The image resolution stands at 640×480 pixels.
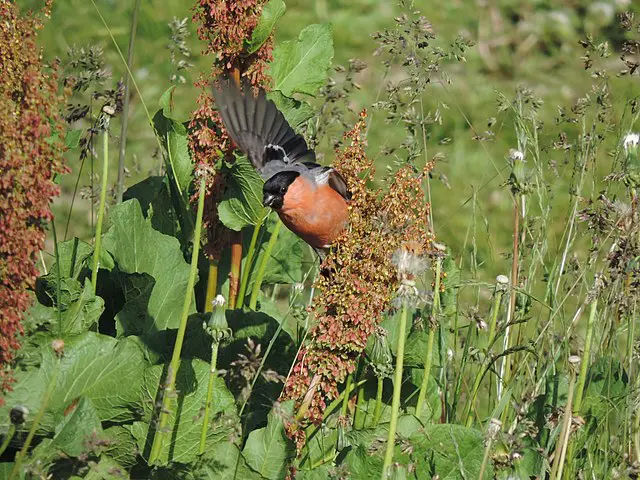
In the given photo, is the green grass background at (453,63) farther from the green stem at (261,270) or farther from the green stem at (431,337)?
the green stem at (431,337)

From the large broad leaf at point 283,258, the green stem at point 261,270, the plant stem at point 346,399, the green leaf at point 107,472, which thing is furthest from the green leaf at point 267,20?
the green leaf at point 107,472

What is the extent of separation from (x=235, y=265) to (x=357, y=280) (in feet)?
2.66

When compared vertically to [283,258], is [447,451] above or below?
below

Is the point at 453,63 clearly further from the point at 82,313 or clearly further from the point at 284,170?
the point at 82,313

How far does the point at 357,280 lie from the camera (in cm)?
225

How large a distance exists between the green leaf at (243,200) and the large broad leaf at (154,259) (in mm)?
181

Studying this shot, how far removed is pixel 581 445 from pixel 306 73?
4.27 ft

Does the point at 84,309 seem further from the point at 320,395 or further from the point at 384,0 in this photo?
the point at 384,0

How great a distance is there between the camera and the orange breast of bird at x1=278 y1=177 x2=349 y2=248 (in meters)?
2.93

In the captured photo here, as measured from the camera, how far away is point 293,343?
2895mm

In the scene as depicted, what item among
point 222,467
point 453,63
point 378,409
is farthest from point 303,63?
point 453,63

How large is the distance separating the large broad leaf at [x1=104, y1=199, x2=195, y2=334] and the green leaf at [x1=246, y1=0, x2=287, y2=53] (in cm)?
55

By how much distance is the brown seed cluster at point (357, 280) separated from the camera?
2.24 meters

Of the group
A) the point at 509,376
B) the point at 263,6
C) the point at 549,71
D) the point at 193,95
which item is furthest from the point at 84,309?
the point at 549,71
